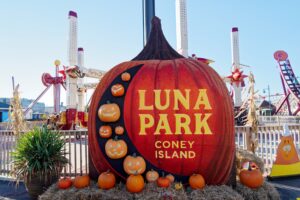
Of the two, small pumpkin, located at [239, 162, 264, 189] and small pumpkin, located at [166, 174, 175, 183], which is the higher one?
small pumpkin, located at [166, 174, 175, 183]

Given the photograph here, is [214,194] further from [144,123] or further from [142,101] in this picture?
[142,101]

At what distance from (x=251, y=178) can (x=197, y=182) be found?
996 millimetres

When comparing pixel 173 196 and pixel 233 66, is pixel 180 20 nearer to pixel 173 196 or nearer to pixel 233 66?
pixel 233 66

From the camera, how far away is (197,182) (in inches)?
130

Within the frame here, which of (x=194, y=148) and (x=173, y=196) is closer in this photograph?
(x=173, y=196)

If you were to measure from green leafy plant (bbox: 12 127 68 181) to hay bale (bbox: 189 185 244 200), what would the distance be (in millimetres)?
2519

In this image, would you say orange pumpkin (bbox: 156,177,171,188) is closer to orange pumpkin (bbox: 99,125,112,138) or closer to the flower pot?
orange pumpkin (bbox: 99,125,112,138)

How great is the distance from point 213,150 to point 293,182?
9.34ft

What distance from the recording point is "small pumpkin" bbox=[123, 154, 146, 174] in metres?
3.40

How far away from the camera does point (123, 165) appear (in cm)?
350

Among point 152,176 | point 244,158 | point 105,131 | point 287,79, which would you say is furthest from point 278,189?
point 287,79

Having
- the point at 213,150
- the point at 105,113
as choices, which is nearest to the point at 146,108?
the point at 105,113

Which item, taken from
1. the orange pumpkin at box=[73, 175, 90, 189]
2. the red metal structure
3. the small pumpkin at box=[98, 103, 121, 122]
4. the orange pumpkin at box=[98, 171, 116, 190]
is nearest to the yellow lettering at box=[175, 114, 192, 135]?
the small pumpkin at box=[98, 103, 121, 122]

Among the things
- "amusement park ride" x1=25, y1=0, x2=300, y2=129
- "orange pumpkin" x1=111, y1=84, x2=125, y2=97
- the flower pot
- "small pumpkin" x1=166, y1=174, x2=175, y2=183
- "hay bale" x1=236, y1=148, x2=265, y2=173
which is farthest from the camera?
"amusement park ride" x1=25, y1=0, x2=300, y2=129
